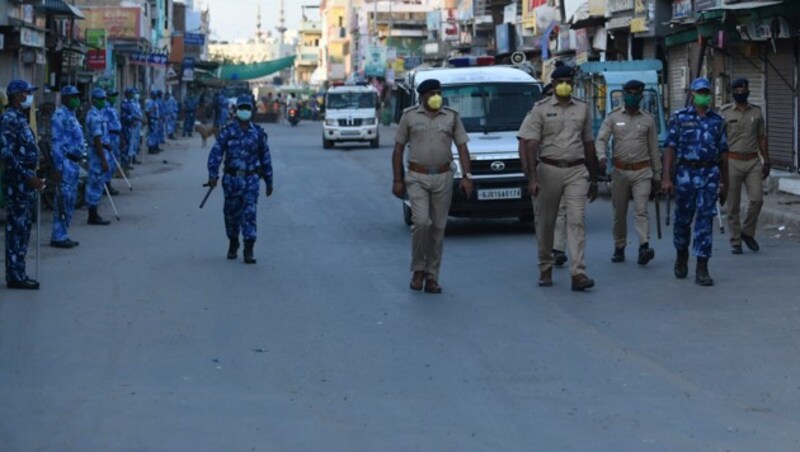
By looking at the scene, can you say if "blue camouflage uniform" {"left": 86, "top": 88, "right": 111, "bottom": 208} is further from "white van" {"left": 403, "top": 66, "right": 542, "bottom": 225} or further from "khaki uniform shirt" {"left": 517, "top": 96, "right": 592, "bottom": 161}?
"khaki uniform shirt" {"left": 517, "top": 96, "right": 592, "bottom": 161}

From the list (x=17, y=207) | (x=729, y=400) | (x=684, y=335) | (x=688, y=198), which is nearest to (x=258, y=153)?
(x=17, y=207)

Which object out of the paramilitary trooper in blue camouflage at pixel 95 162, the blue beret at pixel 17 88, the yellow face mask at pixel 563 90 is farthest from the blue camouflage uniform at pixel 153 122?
the yellow face mask at pixel 563 90

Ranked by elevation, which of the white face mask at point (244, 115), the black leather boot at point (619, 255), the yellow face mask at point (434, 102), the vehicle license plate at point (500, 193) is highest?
the yellow face mask at point (434, 102)

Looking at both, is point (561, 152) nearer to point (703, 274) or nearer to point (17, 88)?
point (703, 274)

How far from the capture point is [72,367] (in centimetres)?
973

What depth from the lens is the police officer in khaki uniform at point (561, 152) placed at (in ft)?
44.7

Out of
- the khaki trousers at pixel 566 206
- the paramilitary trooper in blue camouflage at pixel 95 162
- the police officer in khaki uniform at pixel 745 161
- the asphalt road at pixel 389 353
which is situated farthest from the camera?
the paramilitary trooper in blue camouflage at pixel 95 162

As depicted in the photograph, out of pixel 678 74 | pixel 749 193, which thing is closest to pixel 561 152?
pixel 749 193

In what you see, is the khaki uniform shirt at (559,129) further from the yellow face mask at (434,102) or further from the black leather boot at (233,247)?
the black leather boot at (233,247)

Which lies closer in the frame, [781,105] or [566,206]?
[566,206]

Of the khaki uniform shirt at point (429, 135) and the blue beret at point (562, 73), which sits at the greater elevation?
the blue beret at point (562, 73)

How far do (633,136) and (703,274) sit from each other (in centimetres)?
211

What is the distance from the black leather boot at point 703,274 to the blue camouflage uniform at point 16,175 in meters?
6.10

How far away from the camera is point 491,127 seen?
19.9 metres
